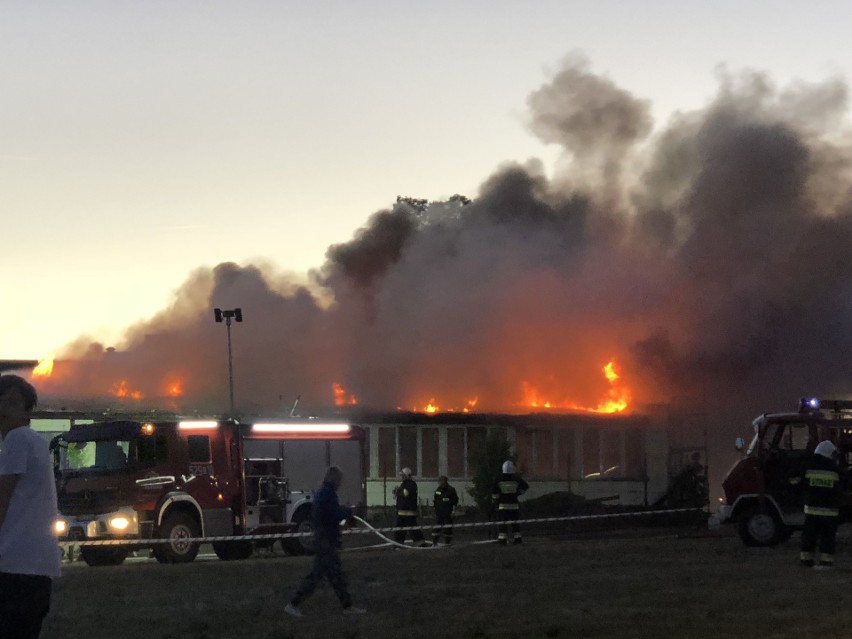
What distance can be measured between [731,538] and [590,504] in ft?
42.4

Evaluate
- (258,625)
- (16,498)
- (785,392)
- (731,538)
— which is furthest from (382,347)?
(16,498)

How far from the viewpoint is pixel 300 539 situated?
1054 inches

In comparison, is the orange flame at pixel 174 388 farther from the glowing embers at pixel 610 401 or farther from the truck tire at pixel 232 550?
the truck tire at pixel 232 550

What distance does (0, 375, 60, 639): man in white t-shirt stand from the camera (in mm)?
6188

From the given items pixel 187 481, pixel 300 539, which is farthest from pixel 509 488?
pixel 187 481

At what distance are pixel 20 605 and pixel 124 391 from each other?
1998 inches

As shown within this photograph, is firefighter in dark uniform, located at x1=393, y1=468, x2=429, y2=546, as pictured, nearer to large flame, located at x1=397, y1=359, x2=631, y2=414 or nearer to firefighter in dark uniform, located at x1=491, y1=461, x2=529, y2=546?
firefighter in dark uniform, located at x1=491, y1=461, x2=529, y2=546

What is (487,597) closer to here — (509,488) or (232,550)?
(232,550)

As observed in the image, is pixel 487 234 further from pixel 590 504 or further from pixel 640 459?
pixel 590 504

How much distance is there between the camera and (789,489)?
2447cm

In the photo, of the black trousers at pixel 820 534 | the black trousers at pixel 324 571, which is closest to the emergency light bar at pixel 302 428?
the black trousers at pixel 820 534

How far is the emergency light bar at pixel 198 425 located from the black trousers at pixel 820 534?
11082mm

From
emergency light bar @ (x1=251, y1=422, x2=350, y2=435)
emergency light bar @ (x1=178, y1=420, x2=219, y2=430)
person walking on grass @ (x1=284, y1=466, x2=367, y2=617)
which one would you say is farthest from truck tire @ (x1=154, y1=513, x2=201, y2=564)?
person walking on grass @ (x1=284, y1=466, x2=367, y2=617)

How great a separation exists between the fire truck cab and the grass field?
50cm
